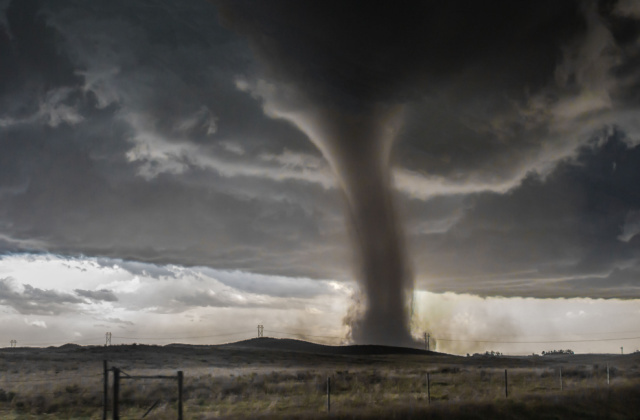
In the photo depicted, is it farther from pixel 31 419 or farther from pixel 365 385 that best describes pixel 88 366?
pixel 31 419

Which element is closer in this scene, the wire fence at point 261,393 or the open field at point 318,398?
the open field at point 318,398

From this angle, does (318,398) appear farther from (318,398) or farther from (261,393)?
(261,393)

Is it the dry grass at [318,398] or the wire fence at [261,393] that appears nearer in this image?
the dry grass at [318,398]

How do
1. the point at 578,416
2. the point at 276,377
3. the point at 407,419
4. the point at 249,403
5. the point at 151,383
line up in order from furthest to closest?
the point at 276,377 → the point at 151,383 → the point at 249,403 → the point at 578,416 → the point at 407,419

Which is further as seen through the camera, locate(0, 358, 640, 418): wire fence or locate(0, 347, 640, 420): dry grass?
locate(0, 358, 640, 418): wire fence


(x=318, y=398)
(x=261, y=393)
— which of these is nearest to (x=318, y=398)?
(x=318, y=398)

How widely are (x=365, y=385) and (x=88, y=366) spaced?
3773 cm

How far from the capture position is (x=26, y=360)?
74875 millimetres

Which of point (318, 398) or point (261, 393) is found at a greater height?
point (318, 398)

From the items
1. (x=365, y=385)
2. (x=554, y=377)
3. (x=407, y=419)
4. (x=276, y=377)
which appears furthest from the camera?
(x=554, y=377)

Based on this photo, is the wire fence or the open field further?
the wire fence

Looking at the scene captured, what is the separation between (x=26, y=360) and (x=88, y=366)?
33.2 ft

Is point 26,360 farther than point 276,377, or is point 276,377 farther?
point 26,360

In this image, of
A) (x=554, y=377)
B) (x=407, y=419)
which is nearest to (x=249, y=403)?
(x=407, y=419)
